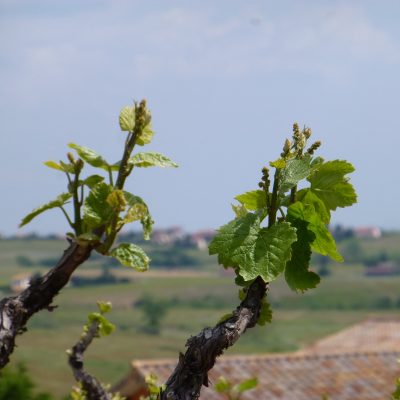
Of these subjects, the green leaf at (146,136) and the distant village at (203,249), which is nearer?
the green leaf at (146,136)

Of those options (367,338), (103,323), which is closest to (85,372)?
(103,323)

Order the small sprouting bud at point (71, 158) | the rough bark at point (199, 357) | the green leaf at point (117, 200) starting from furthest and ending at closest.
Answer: the small sprouting bud at point (71, 158), the green leaf at point (117, 200), the rough bark at point (199, 357)

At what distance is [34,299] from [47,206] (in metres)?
0.31

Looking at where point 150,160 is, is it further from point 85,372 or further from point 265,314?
point 85,372

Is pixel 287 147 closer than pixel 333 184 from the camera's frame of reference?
Yes

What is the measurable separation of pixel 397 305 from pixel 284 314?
14051 millimetres

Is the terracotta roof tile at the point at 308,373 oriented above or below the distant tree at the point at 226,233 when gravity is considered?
below

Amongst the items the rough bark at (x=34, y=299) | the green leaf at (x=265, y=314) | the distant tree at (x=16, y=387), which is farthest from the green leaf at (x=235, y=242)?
the distant tree at (x=16, y=387)

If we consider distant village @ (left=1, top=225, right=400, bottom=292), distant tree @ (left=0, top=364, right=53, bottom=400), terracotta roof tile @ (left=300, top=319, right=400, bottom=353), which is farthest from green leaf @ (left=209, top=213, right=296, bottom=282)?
distant village @ (left=1, top=225, right=400, bottom=292)

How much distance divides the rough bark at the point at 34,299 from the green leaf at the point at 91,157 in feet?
0.88

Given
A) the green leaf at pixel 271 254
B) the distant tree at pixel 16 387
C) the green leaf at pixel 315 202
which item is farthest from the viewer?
the distant tree at pixel 16 387

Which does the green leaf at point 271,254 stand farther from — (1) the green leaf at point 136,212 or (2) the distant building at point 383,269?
(2) the distant building at point 383,269

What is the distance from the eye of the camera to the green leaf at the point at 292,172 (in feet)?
9.05

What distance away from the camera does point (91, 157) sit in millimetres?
3352
